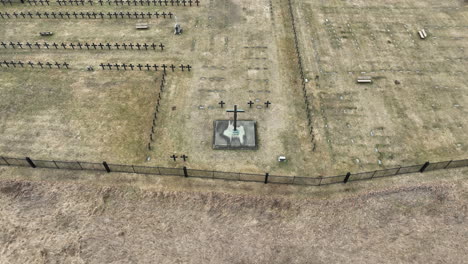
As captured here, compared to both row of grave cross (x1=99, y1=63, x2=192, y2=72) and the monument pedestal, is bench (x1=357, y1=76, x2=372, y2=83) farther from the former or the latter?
row of grave cross (x1=99, y1=63, x2=192, y2=72)

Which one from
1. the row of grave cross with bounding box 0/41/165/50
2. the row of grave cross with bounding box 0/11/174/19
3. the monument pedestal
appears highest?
the row of grave cross with bounding box 0/11/174/19

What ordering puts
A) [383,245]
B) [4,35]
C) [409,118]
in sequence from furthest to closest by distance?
[4,35] < [409,118] < [383,245]

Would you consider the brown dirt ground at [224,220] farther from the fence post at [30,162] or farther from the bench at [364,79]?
the bench at [364,79]

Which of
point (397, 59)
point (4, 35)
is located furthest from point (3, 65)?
point (397, 59)

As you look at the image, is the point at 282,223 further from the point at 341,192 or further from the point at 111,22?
the point at 111,22

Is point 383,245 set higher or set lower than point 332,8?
lower

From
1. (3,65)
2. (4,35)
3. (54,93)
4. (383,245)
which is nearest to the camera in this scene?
(383,245)

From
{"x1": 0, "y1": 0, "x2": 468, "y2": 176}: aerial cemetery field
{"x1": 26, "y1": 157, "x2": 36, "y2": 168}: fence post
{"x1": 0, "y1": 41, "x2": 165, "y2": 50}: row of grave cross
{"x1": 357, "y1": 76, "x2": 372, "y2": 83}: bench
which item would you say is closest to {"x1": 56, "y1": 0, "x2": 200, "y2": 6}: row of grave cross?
{"x1": 0, "y1": 0, "x2": 468, "y2": 176}: aerial cemetery field
